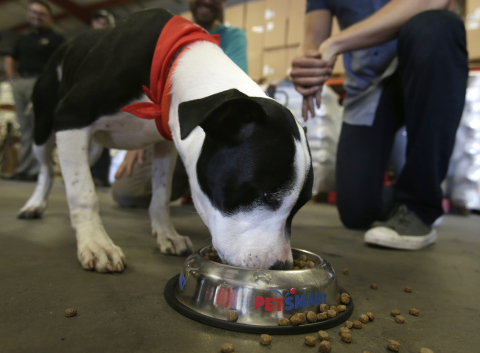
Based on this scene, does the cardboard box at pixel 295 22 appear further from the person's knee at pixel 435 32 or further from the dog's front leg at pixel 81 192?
the dog's front leg at pixel 81 192

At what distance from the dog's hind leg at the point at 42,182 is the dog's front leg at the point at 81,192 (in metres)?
0.77

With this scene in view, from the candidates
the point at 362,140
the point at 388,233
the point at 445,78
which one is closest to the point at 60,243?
the point at 388,233

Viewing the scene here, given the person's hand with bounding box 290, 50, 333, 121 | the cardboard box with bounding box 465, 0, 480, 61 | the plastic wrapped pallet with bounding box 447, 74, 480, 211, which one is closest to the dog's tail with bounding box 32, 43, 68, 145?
the person's hand with bounding box 290, 50, 333, 121

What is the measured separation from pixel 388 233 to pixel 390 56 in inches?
40.7

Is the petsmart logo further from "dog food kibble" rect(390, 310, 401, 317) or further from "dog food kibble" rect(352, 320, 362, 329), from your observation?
"dog food kibble" rect(390, 310, 401, 317)

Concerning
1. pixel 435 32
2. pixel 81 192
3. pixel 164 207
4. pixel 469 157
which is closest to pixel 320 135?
pixel 469 157

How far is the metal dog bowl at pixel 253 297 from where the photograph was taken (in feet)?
2.52

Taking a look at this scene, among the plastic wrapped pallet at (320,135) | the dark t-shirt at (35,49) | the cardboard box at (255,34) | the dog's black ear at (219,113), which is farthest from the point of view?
the cardboard box at (255,34)

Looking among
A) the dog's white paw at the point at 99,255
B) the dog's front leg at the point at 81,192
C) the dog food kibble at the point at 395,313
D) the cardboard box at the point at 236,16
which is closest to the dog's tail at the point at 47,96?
the dog's front leg at the point at 81,192

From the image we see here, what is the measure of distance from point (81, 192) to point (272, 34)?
145 inches

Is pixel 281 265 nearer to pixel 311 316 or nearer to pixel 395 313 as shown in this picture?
pixel 311 316

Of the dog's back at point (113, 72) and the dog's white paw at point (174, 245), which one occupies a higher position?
the dog's back at point (113, 72)

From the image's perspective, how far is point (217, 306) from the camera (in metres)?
0.79

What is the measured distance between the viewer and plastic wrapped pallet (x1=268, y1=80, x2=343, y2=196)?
3703 millimetres
